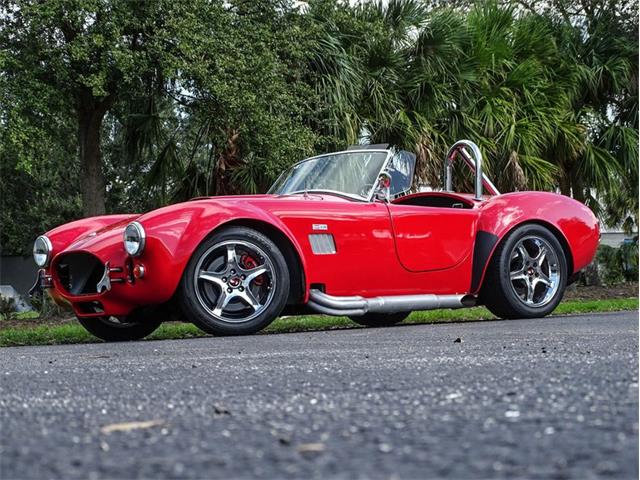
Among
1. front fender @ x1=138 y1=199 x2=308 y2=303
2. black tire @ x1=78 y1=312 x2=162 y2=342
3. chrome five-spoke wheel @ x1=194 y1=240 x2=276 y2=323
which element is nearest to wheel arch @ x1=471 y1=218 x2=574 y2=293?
chrome five-spoke wheel @ x1=194 y1=240 x2=276 y2=323

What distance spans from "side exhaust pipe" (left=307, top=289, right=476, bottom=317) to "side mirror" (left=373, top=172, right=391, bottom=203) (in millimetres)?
835

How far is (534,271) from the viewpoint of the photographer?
8.39 metres

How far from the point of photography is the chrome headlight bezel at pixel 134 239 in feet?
21.9

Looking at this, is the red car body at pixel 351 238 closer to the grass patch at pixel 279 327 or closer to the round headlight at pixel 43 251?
the round headlight at pixel 43 251

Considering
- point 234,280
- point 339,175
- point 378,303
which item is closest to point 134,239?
point 234,280

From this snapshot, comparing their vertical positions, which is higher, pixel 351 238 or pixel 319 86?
pixel 319 86

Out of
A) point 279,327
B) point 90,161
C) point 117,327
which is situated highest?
point 90,161

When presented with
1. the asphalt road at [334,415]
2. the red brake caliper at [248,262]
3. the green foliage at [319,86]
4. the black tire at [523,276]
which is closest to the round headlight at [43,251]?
the red brake caliper at [248,262]

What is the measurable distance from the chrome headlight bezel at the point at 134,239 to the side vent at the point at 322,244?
1.23 m

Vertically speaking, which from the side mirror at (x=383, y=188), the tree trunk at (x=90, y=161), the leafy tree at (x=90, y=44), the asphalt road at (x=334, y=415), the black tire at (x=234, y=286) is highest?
the leafy tree at (x=90, y=44)

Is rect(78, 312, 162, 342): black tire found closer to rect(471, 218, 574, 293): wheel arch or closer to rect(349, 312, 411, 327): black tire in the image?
rect(349, 312, 411, 327): black tire

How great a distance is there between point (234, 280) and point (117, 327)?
1.42 m

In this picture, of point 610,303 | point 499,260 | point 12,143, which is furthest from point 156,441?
point 12,143

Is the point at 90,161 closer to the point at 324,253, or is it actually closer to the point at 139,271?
the point at 324,253
